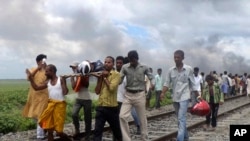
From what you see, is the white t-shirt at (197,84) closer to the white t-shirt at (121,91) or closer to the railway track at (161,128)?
A: the railway track at (161,128)

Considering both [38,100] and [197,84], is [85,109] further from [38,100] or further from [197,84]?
[197,84]

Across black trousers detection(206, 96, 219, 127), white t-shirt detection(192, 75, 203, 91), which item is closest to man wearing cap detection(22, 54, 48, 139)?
white t-shirt detection(192, 75, 203, 91)

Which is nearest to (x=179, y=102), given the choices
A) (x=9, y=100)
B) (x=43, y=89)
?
(x=43, y=89)

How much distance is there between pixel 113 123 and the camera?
883 centimetres

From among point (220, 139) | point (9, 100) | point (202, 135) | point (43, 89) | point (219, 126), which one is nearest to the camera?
point (43, 89)

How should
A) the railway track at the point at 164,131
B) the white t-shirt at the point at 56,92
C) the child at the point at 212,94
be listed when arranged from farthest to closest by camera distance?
the child at the point at 212,94
the railway track at the point at 164,131
the white t-shirt at the point at 56,92

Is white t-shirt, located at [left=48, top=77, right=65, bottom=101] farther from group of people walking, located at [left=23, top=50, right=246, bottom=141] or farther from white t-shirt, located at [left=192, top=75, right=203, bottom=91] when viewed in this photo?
white t-shirt, located at [left=192, top=75, right=203, bottom=91]

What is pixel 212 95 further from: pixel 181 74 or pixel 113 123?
pixel 113 123

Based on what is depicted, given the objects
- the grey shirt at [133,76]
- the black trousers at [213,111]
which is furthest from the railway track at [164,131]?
the grey shirt at [133,76]

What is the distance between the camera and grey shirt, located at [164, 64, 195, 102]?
9008mm

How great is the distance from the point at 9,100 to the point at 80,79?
17051 millimetres

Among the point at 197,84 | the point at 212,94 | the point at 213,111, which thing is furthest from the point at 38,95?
the point at 213,111

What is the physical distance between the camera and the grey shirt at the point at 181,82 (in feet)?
29.6

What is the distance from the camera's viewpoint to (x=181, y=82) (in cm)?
902
